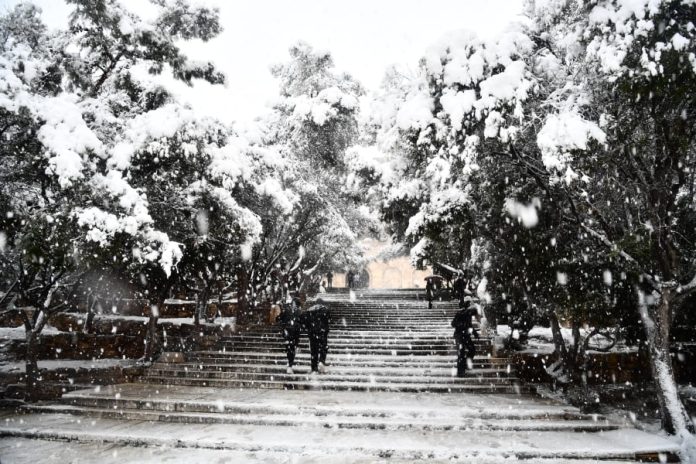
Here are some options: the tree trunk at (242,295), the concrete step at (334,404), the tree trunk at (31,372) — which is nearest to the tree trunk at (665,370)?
the concrete step at (334,404)

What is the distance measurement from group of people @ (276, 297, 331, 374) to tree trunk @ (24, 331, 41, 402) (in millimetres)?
5082

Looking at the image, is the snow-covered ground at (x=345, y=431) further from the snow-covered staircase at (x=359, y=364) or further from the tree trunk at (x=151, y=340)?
the tree trunk at (x=151, y=340)

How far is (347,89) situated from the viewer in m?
16.2

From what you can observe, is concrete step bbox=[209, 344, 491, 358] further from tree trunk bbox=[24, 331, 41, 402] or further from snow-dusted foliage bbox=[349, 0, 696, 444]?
tree trunk bbox=[24, 331, 41, 402]

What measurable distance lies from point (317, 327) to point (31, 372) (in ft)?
19.4

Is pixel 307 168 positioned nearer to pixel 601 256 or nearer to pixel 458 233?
pixel 458 233

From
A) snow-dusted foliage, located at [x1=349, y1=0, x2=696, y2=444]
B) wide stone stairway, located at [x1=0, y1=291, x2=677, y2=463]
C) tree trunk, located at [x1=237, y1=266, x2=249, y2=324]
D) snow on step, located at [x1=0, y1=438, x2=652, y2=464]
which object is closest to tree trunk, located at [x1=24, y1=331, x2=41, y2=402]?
wide stone stairway, located at [x1=0, y1=291, x2=677, y2=463]

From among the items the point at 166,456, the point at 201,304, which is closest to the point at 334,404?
the point at 166,456

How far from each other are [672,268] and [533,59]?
4282mm

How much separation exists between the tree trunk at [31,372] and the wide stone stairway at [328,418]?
0.69m

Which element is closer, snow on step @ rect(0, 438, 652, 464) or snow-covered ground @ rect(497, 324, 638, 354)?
snow on step @ rect(0, 438, 652, 464)

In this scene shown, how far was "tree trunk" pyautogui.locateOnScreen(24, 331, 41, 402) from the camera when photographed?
8.55 meters

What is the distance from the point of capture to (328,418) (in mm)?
6992

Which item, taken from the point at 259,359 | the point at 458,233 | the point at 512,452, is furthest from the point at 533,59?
the point at 259,359
